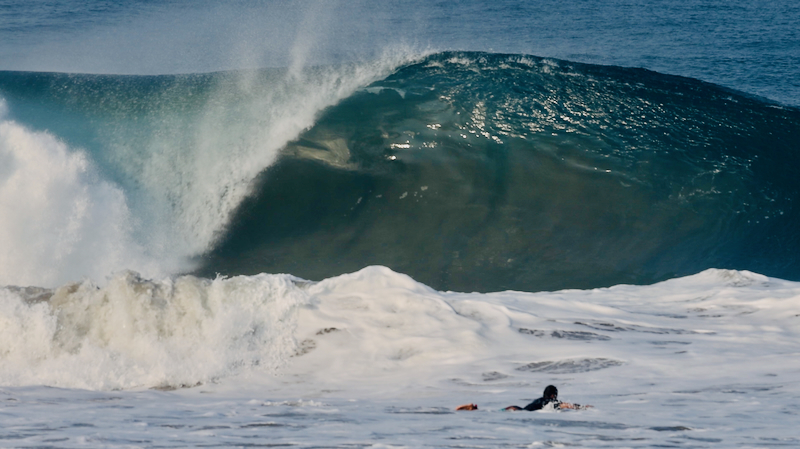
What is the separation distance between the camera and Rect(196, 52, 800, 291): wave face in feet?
32.9

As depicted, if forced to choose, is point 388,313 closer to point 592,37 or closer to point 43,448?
point 43,448

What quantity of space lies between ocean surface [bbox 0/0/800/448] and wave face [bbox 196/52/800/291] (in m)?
0.05

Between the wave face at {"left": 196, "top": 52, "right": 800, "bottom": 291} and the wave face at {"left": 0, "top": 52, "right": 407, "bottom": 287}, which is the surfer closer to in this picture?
the wave face at {"left": 196, "top": 52, "right": 800, "bottom": 291}

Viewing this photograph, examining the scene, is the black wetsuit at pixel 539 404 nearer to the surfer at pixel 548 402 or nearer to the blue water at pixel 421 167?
the surfer at pixel 548 402

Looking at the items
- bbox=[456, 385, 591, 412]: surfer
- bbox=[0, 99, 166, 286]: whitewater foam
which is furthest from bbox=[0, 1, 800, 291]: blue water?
bbox=[456, 385, 591, 412]: surfer

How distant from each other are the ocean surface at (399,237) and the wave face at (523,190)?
48mm

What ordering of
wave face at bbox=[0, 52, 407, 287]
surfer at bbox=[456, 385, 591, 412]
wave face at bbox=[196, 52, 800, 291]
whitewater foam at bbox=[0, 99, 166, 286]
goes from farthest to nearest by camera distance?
wave face at bbox=[196, 52, 800, 291]
wave face at bbox=[0, 52, 407, 287]
whitewater foam at bbox=[0, 99, 166, 286]
surfer at bbox=[456, 385, 591, 412]

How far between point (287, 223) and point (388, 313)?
11.9ft

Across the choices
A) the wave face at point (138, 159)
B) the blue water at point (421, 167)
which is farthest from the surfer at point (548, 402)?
the wave face at point (138, 159)

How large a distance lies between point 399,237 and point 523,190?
2.23 metres

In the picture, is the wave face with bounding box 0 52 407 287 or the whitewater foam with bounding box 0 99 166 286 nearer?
the whitewater foam with bounding box 0 99 166 286

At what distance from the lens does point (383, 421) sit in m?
5.18

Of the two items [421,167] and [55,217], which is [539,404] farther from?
[55,217]

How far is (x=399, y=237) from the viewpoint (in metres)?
10.4
